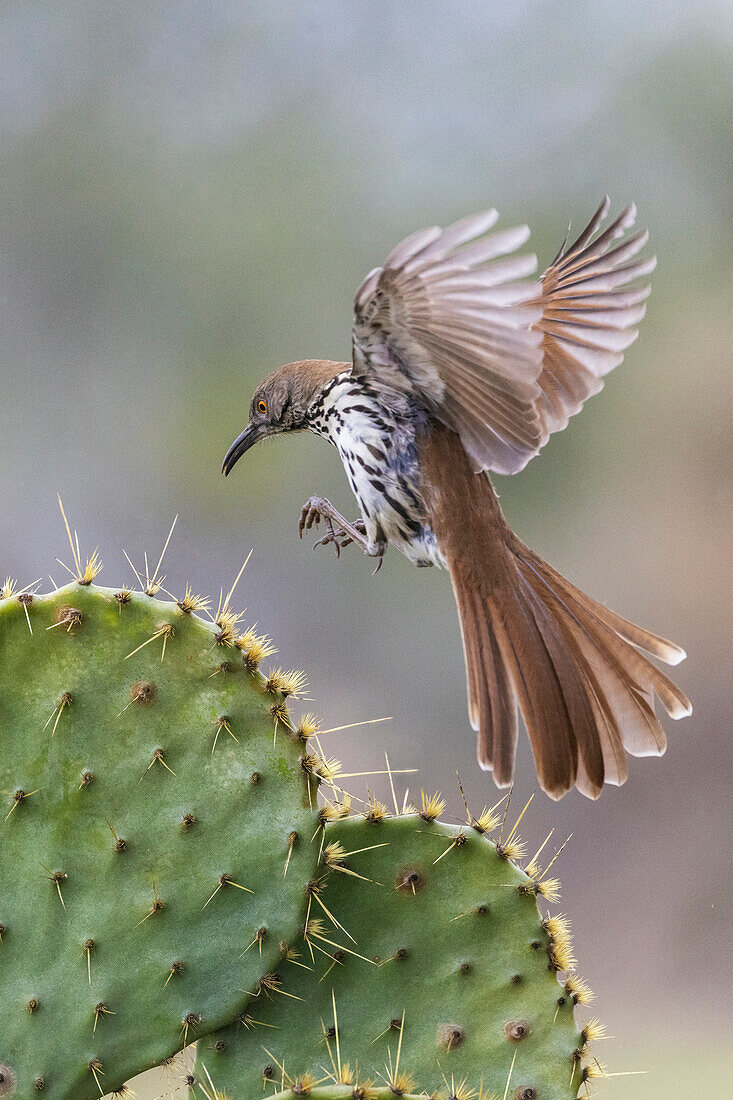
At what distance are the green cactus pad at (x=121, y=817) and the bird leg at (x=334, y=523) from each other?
21cm

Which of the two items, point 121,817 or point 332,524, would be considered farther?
point 332,524

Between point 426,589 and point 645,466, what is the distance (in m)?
0.42

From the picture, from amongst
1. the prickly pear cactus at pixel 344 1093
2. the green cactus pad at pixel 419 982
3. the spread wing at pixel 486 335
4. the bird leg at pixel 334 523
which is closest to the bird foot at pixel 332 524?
the bird leg at pixel 334 523

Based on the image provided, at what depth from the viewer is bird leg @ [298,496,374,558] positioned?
2.48 ft

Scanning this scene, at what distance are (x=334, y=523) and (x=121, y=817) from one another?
0.99ft

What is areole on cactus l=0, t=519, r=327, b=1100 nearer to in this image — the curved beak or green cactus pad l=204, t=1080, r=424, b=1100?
green cactus pad l=204, t=1080, r=424, b=1100

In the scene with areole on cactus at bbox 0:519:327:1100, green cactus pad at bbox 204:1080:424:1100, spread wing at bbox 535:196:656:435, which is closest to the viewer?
green cactus pad at bbox 204:1080:424:1100

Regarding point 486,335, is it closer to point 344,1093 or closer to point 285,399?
point 285,399

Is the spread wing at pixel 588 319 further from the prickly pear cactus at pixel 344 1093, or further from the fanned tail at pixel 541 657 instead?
the prickly pear cactus at pixel 344 1093

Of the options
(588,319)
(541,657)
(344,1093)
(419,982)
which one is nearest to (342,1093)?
(344,1093)

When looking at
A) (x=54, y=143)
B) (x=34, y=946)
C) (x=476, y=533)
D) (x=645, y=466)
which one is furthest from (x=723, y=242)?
(x=34, y=946)

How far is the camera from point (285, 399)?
78cm

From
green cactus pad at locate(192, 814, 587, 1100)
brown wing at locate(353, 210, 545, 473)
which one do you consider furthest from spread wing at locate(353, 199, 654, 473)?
green cactus pad at locate(192, 814, 587, 1100)

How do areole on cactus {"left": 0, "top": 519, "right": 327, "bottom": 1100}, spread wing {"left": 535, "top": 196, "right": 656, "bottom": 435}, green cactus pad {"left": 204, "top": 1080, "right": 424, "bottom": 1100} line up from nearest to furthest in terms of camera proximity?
green cactus pad {"left": 204, "top": 1080, "right": 424, "bottom": 1100} < areole on cactus {"left": 0, "top": 519, "right": 327, "bottom": 1100} < spread wing {"left": 535, "top": 196, "right": 656, "bottom": 435}
